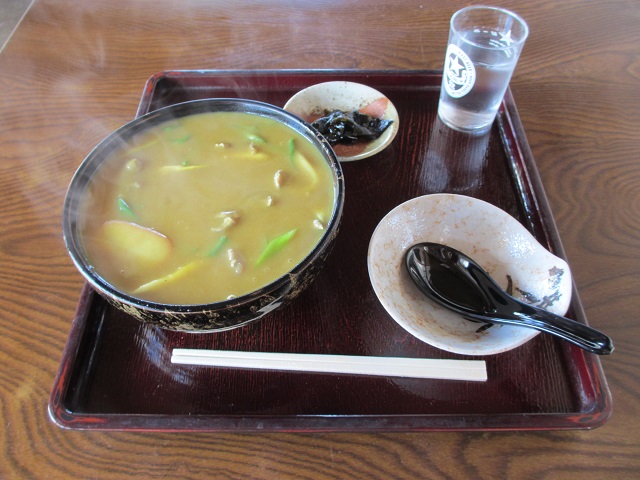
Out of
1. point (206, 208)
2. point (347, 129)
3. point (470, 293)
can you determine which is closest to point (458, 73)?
point (347, 129)

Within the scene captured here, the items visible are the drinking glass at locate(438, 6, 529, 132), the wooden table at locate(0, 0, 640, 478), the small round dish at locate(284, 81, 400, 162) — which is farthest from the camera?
the small round dish at locate(284, 81, 400, 162)

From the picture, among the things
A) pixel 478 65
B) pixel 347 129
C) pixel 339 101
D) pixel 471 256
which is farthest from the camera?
Answer: pixel 339 101

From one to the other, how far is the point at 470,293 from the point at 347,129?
2.40ft

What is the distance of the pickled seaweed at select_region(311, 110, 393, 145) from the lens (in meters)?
1.54

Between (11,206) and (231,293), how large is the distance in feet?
3.09

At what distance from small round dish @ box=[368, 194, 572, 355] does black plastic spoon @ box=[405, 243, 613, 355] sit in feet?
0.11

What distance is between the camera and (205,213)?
1.16 metres

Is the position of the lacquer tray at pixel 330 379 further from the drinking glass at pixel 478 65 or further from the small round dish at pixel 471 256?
the drinking glass at pixel 478 65

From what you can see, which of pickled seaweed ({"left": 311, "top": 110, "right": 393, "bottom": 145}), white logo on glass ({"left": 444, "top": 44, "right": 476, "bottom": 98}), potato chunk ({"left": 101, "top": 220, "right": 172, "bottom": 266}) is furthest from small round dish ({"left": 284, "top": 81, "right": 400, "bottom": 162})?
potato chunk ({"left": 101, "top": 220, "right": 172, "bottom": 266})

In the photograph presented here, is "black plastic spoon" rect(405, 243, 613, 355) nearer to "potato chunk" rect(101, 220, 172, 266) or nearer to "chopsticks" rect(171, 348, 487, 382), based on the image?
"chopsticks" rect(171, 348, 487, 382)

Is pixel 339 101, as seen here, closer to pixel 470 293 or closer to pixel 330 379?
pixel 470 293

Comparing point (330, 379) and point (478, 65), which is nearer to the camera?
point (330, 379)

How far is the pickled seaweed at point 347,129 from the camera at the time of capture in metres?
1.54

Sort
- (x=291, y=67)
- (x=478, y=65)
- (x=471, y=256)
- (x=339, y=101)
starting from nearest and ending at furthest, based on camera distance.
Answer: (x=471, y=256) < (x=478, y=65) < (x=339, y=101) < (x=291, y=67)
